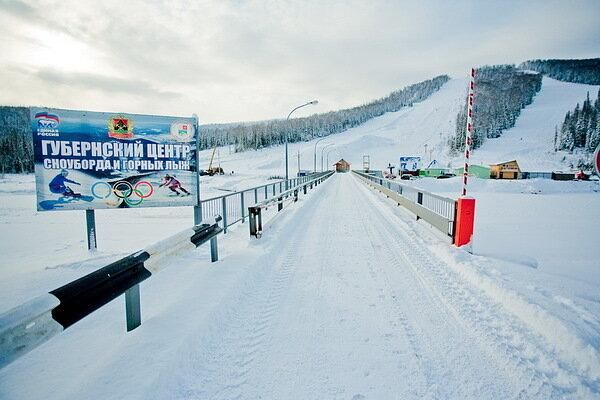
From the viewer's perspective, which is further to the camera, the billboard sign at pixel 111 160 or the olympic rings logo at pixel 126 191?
the olympic rings logo at pixel 126 191

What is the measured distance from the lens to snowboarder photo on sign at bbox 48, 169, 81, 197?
626 centimetres

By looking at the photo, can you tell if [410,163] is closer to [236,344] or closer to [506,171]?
[506,171]

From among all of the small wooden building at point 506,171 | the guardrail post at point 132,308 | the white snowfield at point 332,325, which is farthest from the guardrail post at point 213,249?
the small wooden building at point 506,171

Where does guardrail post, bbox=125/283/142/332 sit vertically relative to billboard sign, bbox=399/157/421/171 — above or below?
below

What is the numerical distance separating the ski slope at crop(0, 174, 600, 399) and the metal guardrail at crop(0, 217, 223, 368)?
2.11 feet

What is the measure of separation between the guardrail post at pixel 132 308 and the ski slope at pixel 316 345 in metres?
0.11

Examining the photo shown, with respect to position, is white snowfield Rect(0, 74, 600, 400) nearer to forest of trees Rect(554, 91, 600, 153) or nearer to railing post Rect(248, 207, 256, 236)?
railing post Rect(248, 207, 256, 236)

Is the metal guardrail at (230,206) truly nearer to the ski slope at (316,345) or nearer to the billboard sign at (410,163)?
the ski slope at (316,345)

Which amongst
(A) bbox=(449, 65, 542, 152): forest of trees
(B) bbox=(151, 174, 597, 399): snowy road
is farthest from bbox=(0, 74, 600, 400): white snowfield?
(A) bbox=(449, 65, 542, 152): forest of trees

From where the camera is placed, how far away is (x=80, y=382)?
256 centimetres

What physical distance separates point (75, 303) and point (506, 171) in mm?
80284

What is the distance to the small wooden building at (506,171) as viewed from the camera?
65500 mm

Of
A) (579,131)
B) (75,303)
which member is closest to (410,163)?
(75,303)

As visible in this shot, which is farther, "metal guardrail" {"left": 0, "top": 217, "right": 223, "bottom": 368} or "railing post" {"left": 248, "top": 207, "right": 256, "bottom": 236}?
"railing post" {"left": 248, "top": 207, "right": 256, "bottom": 236}
